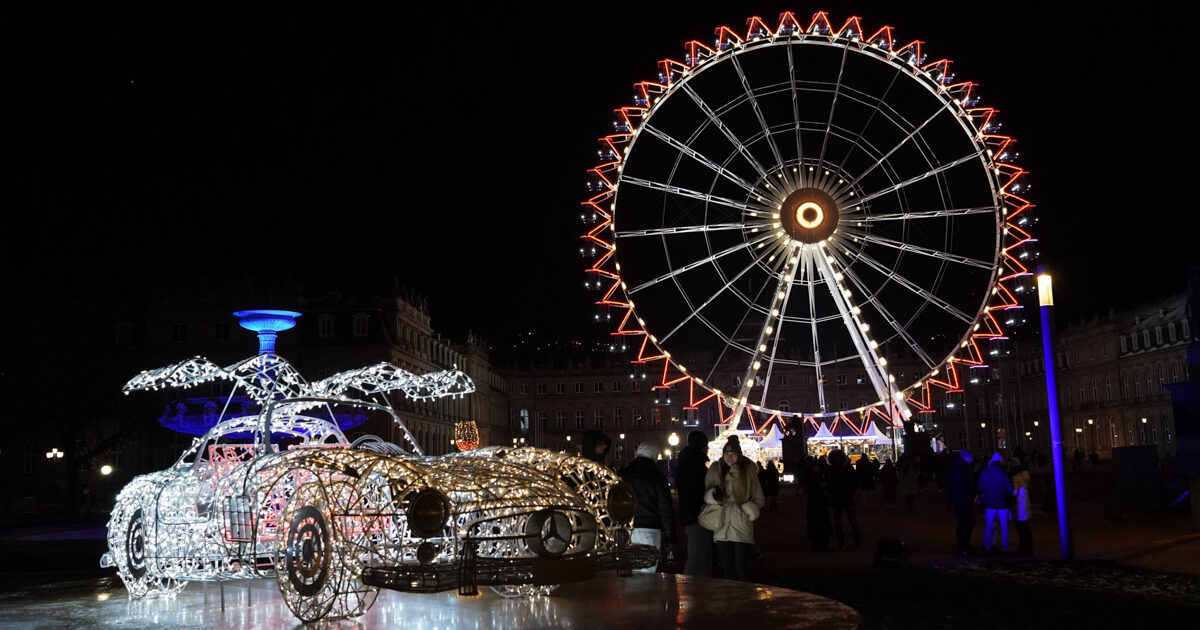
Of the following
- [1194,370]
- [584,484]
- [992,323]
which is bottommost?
[584,484]

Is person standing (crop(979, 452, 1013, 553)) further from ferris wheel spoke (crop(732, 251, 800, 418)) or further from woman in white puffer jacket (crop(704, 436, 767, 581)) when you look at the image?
ferris wheel spoke (crop(732, 251, 800, 418))

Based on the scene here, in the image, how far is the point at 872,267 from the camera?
101 ft

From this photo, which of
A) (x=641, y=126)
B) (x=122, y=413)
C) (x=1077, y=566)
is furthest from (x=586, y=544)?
(x=122, y=413)

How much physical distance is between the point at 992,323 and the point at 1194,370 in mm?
8338

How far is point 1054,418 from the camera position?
1559 centimetres

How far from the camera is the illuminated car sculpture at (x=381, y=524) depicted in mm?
7992

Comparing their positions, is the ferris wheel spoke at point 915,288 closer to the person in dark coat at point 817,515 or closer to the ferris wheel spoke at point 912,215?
the ferris wheel spoke at point 912,215

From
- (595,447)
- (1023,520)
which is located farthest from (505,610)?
(1023,520)

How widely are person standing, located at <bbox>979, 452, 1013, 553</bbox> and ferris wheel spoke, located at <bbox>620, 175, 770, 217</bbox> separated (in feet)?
49.8

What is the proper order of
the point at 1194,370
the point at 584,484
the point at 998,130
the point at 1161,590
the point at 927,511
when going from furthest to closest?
1. the point at 998,130
2. the point at 927,511
3. the point at 1194,370
4. the point at 1161,590
5. the point at 584,484

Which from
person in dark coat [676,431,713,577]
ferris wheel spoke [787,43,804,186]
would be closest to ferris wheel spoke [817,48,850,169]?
ferris wheel spoke [787,43,804,186]

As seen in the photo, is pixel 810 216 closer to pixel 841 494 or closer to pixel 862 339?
pixel 862 339

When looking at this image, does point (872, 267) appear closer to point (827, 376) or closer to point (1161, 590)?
point (1161, 590)

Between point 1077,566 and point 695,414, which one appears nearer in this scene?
point 1077,566
